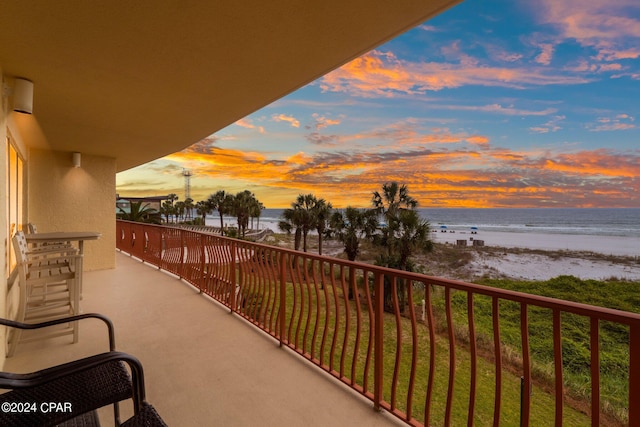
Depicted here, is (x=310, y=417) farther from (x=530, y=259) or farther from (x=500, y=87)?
(x=500, y=87)

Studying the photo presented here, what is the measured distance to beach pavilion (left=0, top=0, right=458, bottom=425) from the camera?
1.74 m

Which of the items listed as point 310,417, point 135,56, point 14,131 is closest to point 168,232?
point 14,131

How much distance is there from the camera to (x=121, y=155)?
632 cm

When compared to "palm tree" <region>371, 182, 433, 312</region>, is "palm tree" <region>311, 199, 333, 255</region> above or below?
above

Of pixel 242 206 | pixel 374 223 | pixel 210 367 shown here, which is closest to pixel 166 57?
pixel 210 367

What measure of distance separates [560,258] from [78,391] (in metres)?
42.7

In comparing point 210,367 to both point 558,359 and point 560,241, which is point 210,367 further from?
point 560,241

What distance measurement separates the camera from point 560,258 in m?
33.2

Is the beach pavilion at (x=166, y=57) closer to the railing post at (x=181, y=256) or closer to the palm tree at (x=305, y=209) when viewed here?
the railing post at (x=181, y=256)

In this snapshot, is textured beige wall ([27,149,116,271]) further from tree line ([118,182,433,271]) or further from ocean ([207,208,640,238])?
ocean ([207,208,640,238])

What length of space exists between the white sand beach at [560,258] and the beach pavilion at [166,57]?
102 ft

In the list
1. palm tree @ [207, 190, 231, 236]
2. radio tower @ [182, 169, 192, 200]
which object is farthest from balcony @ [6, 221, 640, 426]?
radio tower @ [182, 169, 192, 200]

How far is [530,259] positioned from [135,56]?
40520 mm

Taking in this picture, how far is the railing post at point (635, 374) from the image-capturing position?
1084 millimetres
